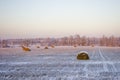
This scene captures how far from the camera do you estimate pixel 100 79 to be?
13.6 metres

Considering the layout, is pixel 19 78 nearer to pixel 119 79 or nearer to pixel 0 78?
pixel 0 78

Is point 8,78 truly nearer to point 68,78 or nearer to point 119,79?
point 68,78

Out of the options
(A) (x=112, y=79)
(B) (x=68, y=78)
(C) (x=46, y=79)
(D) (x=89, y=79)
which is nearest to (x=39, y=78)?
(C) (x=46, y=79)

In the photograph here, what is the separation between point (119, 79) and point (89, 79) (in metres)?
1.46

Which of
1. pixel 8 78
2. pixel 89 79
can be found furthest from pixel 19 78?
pixel 89 79

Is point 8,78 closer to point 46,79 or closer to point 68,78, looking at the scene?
point 46,79

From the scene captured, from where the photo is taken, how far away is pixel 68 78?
1414cm

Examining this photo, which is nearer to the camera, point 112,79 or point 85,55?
point 112,79

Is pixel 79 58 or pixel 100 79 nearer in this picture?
pixel 100 79

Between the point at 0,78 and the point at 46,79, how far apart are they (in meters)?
2.43

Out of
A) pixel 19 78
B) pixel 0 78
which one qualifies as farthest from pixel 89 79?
pixel 0 78

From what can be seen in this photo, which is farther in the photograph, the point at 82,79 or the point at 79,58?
the point at 79,58

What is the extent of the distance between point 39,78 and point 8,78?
1.60 m

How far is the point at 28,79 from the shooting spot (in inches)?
547
